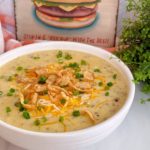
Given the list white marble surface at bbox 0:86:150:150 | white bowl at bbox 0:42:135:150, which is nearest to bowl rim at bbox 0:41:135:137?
white bowl at bbox 0:42:135:150

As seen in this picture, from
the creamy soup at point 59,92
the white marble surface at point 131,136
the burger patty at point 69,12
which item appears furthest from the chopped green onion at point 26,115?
the burger patty at point 69,12

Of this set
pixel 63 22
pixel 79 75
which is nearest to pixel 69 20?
pixel 63 22

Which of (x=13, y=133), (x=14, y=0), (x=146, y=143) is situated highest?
(x=14, y=0)

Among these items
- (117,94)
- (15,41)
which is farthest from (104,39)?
(117,94)

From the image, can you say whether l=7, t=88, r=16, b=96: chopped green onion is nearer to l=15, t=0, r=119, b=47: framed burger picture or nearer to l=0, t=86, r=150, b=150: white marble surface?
l=0, t=86, r=150, b=150: white marble surface

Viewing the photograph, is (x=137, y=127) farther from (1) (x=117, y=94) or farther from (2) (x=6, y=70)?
(2) (x=6, y=70)

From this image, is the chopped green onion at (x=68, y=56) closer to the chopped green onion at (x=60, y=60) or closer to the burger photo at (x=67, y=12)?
the chopped green onion at (x=60, y=60)
